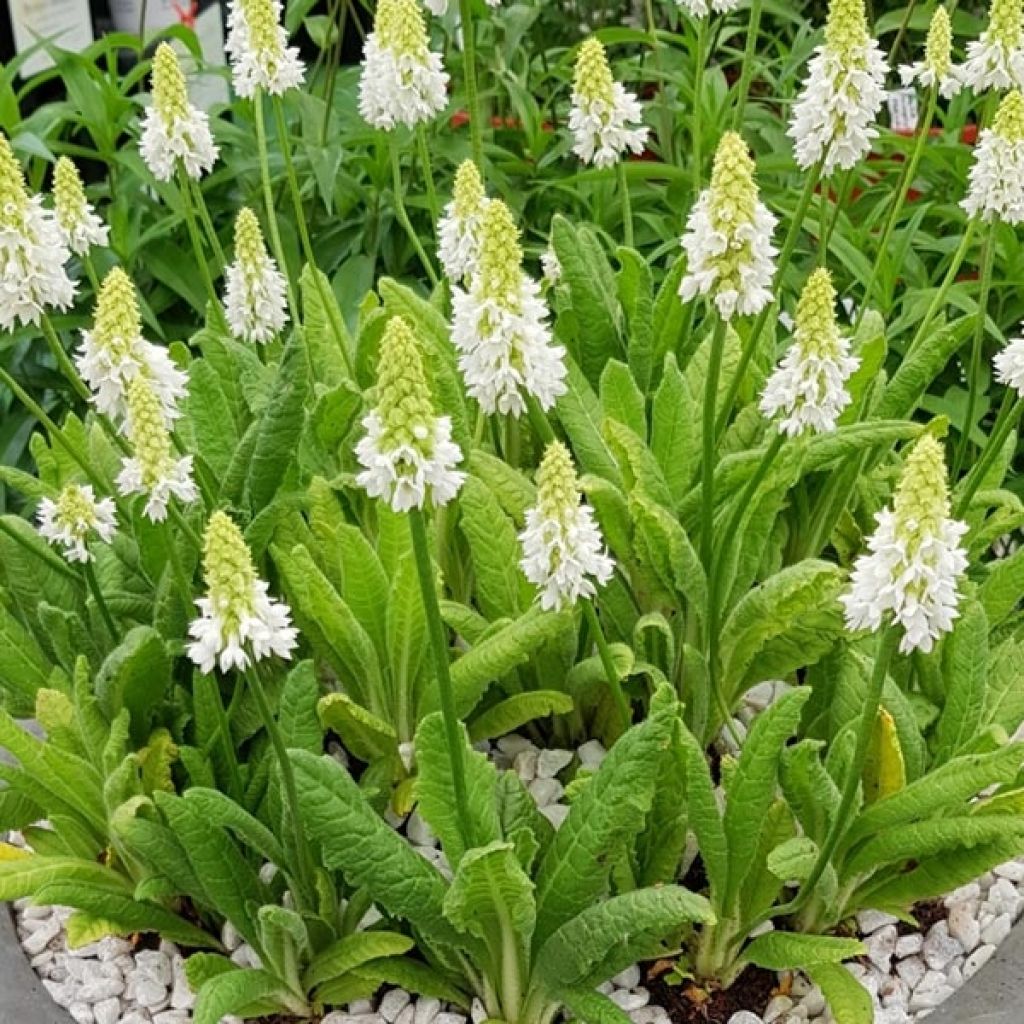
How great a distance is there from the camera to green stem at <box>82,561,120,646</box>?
154 centimetres

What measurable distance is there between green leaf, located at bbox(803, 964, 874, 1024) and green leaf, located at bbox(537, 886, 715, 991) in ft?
0.50

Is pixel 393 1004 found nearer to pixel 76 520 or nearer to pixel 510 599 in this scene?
pixel 510 599

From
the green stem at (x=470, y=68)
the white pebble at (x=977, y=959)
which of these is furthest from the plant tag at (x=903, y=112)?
the white pebble at (x=977, y=959)

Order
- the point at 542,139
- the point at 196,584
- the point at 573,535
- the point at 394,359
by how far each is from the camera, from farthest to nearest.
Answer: the point at 542,139
the point at 196,584
the point at 573,535
the point at 394,359

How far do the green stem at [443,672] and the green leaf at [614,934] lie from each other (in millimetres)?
127

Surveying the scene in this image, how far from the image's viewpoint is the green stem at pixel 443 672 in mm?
1111

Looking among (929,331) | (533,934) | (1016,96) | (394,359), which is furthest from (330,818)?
(929,331)

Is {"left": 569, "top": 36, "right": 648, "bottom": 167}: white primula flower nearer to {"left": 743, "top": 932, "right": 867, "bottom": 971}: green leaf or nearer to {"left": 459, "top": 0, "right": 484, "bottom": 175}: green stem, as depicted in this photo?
{"left": 459, "top": 0, "right": 484, "bottom": 175}: green stem

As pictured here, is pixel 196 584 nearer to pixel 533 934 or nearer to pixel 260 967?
pixel 260 967

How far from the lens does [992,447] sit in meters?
1.59

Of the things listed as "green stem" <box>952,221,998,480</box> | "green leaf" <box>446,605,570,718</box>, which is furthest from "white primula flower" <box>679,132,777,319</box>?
"green stem" <box>952,221,998,480</box>

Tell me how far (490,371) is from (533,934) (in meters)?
0.54

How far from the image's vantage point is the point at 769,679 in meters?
1.71

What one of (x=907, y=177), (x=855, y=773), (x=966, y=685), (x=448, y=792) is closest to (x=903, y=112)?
(x=907, y=177)
